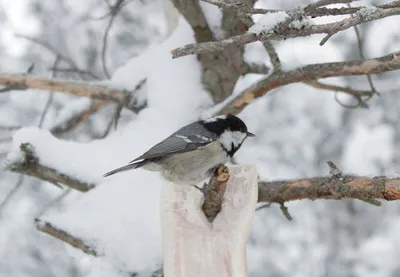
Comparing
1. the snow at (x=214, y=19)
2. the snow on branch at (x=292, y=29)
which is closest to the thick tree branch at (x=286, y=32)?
the snow on branch at (x=292, y=29)

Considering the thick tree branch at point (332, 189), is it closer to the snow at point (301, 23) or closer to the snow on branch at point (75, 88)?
the snow at point (301, 23)

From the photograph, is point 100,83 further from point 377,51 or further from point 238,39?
point 377,51

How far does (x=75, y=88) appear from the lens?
244 cm

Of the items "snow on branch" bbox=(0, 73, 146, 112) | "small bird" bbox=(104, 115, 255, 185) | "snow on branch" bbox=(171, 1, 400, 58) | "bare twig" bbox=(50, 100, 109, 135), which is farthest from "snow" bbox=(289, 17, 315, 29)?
"bare twig" bbox=(50, 100, 109, 135)

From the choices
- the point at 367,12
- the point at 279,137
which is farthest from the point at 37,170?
the point at 279,137

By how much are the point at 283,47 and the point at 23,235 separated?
250 cm

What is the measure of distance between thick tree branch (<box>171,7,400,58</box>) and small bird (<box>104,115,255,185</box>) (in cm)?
57

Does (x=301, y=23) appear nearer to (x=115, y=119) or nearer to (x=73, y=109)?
(x=115, y=119)

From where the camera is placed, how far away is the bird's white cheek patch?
5.82 ft

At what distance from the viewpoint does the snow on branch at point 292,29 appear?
1.15 m

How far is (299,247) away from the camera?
17.0ft

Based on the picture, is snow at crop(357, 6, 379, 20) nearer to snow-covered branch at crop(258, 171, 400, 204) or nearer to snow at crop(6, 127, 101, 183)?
snow-covered branch at crop(258, 171, 400, 204)

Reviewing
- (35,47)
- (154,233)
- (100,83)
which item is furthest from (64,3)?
(154,233)

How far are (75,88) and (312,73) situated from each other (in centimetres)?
94
